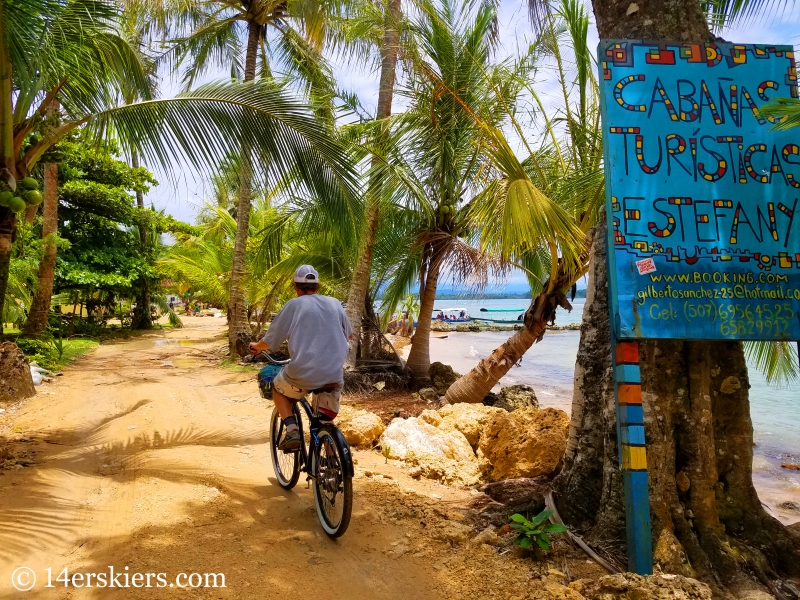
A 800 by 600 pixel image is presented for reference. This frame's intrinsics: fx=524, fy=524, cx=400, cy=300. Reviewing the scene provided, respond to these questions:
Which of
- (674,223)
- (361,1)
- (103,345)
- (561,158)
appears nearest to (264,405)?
(561,158)

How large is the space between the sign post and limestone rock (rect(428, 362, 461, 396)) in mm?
6937

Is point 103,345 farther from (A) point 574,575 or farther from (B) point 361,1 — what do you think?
(A) point 574,575

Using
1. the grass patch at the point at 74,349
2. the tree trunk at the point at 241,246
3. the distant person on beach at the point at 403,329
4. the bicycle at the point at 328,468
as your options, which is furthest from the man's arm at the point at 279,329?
the distant person on beach at the point at 403,329

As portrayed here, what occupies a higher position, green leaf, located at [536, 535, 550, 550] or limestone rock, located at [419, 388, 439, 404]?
green leaf, located at [536, 535, 550, 550]

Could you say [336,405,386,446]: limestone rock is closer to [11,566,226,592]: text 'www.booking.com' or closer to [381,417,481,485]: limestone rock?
[381,417,481,485]: limestone rock

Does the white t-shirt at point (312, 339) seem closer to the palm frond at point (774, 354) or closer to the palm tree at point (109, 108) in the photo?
the palm tree at point (109, 108)

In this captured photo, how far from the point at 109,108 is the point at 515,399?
20.4ft

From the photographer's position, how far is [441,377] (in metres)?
9.80

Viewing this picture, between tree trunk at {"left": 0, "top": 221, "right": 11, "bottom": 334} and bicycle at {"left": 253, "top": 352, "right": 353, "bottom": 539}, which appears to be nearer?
bicycle at {"left": 253, "top": 352, "right": 353, "bottom": 539}

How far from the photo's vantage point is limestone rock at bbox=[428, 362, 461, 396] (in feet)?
31.3

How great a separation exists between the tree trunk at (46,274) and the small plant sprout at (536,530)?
11783 millimetres

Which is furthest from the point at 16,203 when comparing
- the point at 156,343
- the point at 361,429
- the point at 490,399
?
the point at 156,343

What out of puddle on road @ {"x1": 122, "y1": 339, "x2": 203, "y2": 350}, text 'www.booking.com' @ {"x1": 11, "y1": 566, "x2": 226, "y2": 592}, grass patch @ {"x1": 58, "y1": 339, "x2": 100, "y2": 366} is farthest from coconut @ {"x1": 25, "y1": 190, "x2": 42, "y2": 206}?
puddle on road @ {"x1": 122, "y1": 339, "x2": 203, "y2": 350}

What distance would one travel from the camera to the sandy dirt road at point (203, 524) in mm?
2695
